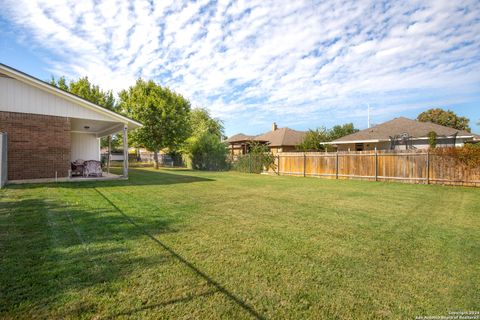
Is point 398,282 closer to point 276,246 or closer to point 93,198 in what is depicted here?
point 276,246

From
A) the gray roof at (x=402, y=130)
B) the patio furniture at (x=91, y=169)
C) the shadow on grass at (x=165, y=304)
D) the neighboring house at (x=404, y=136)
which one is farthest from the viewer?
the gray roof at (x=402, y=130)

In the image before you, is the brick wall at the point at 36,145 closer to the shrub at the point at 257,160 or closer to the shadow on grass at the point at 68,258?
the shadow on grass at the point at 68,258

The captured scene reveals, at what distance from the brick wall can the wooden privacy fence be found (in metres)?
13.3

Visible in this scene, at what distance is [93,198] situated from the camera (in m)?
7.17

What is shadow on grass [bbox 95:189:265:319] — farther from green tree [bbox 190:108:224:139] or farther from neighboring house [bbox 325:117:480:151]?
green tree [bbox 190:108:224:139]

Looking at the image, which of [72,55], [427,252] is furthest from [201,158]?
[427,252]

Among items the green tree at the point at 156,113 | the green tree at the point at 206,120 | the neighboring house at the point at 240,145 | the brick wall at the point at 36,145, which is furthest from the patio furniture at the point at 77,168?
the green tree at the point at 206,120

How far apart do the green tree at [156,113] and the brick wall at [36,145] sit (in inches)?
539

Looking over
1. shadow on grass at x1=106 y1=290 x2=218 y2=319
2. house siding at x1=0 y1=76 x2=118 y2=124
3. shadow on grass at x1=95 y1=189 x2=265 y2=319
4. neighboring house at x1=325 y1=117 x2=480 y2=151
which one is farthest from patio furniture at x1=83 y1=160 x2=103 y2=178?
neighboring house at x1=325 y1=117 x2=480 y2=151

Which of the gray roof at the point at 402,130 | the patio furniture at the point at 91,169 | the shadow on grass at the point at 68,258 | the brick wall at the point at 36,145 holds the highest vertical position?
the gray roof at the point at 402,130

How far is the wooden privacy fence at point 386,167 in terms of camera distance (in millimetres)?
11430

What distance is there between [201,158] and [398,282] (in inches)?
966

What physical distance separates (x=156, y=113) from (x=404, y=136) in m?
21.1

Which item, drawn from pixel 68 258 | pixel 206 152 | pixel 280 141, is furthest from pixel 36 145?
pixel 280 141
